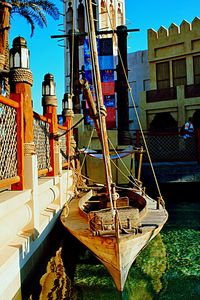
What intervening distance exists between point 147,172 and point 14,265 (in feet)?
34.3

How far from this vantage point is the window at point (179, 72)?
68.4 ft

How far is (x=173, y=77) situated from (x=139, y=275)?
1775 centimetres

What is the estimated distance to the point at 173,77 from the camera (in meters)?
21.1

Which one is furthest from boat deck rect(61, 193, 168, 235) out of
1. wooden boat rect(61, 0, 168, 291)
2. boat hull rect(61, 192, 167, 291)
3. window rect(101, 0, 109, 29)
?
window rect(101, 0, 109, 29)

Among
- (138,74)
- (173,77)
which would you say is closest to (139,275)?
(173,77)

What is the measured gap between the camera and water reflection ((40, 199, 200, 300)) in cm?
447

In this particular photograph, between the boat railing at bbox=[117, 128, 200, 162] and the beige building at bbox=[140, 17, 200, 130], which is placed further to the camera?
the beige building at bbox=[140, 17, 200, 130]

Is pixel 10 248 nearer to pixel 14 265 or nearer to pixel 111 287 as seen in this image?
pixel 14 265

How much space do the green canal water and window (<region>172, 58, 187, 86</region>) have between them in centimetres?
1494

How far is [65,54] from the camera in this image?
3198cm

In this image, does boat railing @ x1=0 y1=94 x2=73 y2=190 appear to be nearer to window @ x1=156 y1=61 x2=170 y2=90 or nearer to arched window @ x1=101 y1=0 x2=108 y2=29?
window @ x1=156 y1=61 x2=170 y2=90

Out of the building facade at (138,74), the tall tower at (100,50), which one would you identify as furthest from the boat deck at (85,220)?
the building facade at (138,74)

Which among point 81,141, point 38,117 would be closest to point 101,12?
point 81,141

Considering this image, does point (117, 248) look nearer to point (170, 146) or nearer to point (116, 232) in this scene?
point (116, 232)
